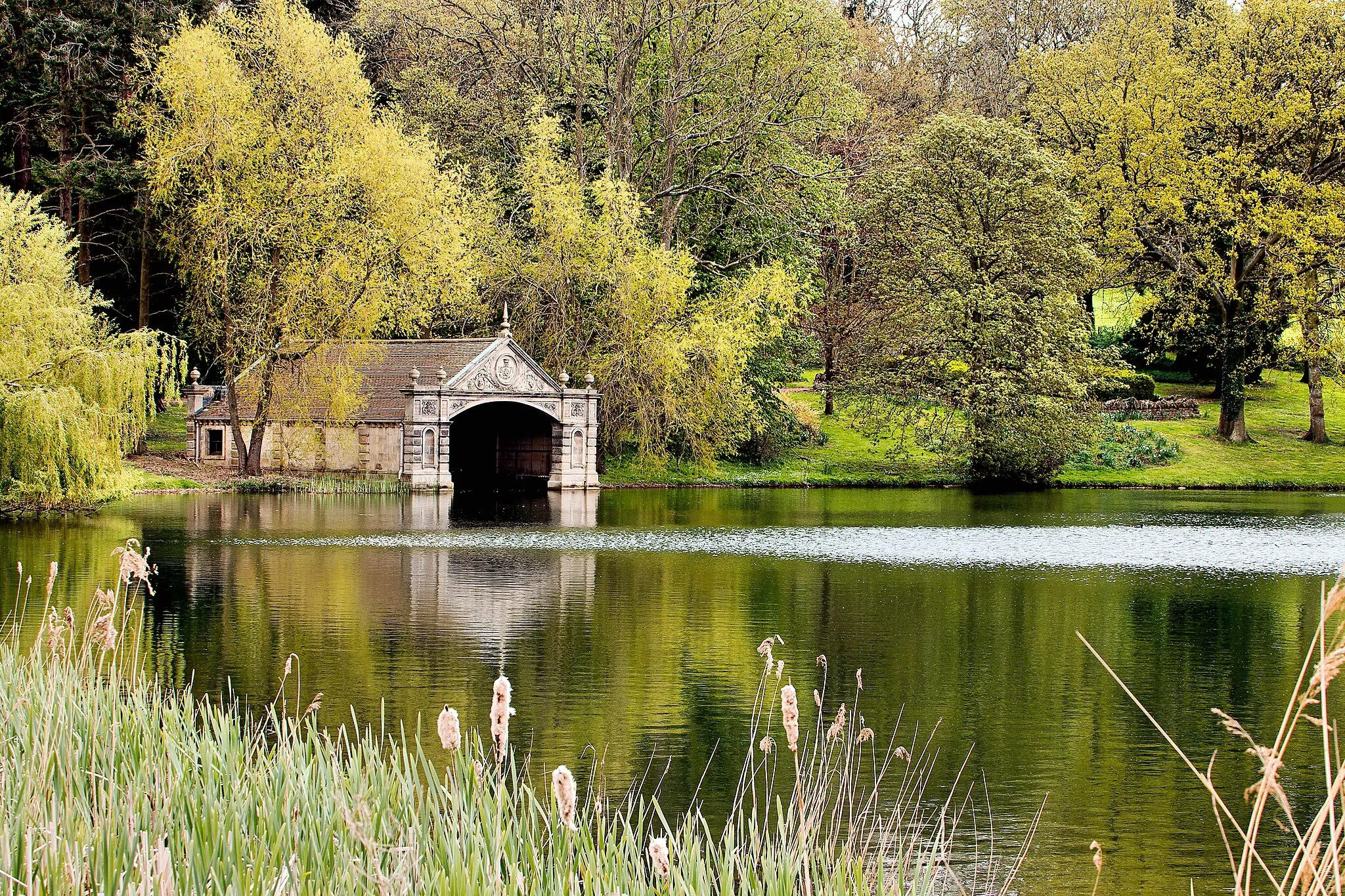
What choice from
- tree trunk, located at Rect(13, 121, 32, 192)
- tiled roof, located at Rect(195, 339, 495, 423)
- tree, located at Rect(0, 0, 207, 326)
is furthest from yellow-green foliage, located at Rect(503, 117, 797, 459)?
tree trunk, located at Rect(13, 121, 32, 192)

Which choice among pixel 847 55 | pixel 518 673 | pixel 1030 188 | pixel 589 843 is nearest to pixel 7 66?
pixel 847 55

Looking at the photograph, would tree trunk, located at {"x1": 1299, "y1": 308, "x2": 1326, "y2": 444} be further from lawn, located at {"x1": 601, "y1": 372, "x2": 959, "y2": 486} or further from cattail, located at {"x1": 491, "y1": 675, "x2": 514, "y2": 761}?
cattail, located at {"x1": 491, "y1": 675, "x2": 514, "y2": 761}

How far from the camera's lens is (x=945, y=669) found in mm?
14672

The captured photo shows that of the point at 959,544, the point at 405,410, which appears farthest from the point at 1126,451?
the point at 405,410

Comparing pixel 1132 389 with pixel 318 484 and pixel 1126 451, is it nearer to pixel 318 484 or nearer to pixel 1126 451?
pixel 1126 451

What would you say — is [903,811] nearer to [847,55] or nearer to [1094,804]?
[1094,804]

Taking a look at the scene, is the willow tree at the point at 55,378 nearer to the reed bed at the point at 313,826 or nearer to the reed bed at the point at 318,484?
the reed bed at the point at 318,484

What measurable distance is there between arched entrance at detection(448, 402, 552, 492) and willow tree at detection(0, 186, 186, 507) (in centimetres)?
1584

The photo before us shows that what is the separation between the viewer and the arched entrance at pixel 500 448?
1727 inches

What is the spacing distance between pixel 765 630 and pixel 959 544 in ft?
37.4

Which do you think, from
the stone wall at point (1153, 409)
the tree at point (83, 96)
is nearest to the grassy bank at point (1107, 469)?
the stone wall at point (1153, 409)

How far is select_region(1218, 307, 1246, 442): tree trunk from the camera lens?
160 feet

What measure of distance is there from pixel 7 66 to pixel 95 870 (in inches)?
1553

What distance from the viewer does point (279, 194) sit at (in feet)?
121
